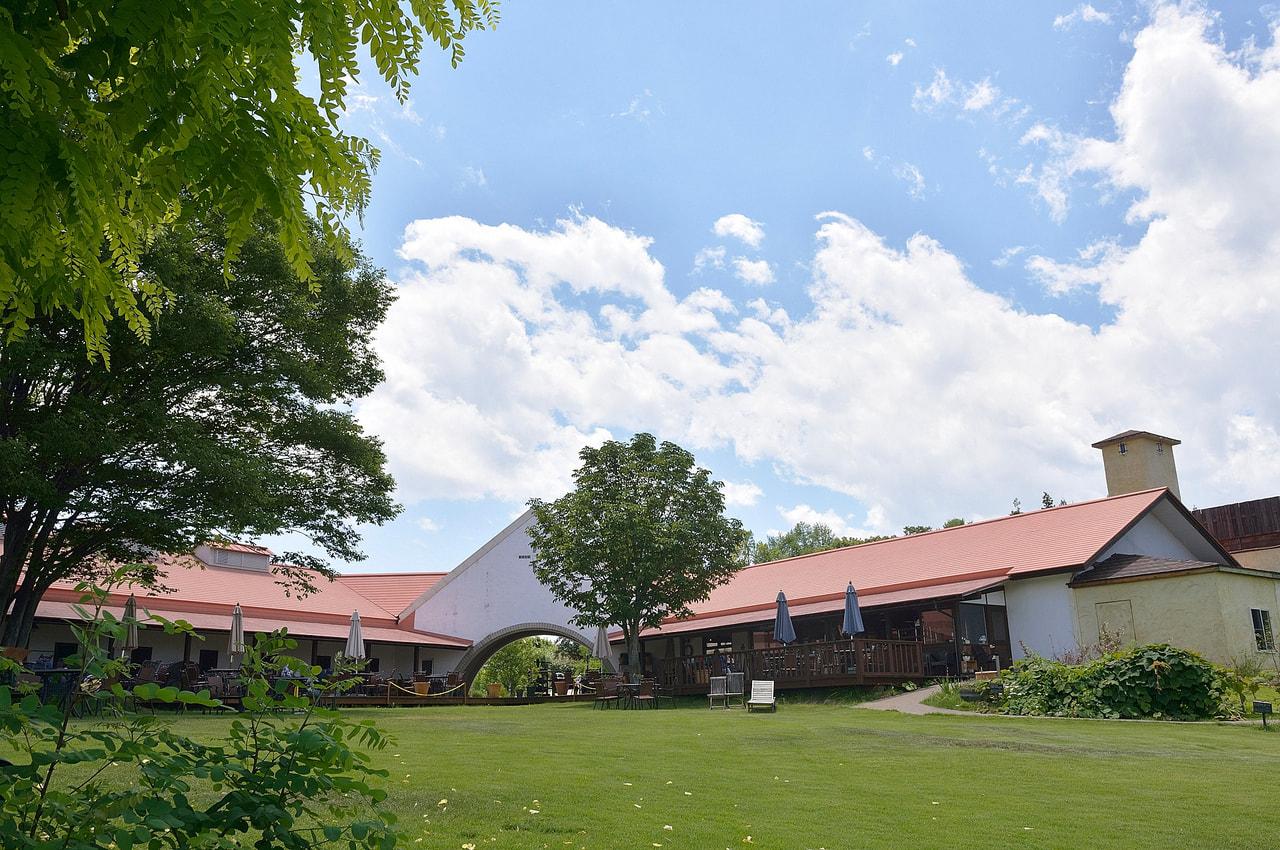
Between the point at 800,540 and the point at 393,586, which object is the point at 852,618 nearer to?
the point at 393,586

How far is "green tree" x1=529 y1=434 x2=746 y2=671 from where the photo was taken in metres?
28.7

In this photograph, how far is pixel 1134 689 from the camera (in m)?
17.6

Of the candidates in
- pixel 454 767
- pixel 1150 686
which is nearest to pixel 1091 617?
pixel 1150 686

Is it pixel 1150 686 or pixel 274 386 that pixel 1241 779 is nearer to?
pixel 1150 686

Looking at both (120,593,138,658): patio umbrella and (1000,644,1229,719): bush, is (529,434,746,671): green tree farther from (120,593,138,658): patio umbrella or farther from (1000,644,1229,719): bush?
(120,593,138,658): patio umbrella

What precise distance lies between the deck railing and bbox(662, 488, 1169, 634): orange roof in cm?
262

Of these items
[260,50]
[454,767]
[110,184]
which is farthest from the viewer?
[454,767]

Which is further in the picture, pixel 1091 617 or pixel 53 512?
pixel 1091 617

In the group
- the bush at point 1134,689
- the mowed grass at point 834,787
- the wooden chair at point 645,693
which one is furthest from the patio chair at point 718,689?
the mowed grass at point 834,787

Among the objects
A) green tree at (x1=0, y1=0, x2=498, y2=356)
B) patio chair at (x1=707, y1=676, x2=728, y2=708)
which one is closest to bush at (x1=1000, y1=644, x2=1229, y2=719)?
patio chair at (x1=707, y1=676, x2=728, y2=708)

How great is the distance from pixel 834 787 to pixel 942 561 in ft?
75.1

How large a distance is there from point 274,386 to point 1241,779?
18329mm

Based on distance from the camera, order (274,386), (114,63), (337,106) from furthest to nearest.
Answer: (274,386)
(337,106)
(114,63)

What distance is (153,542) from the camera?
19.1m
